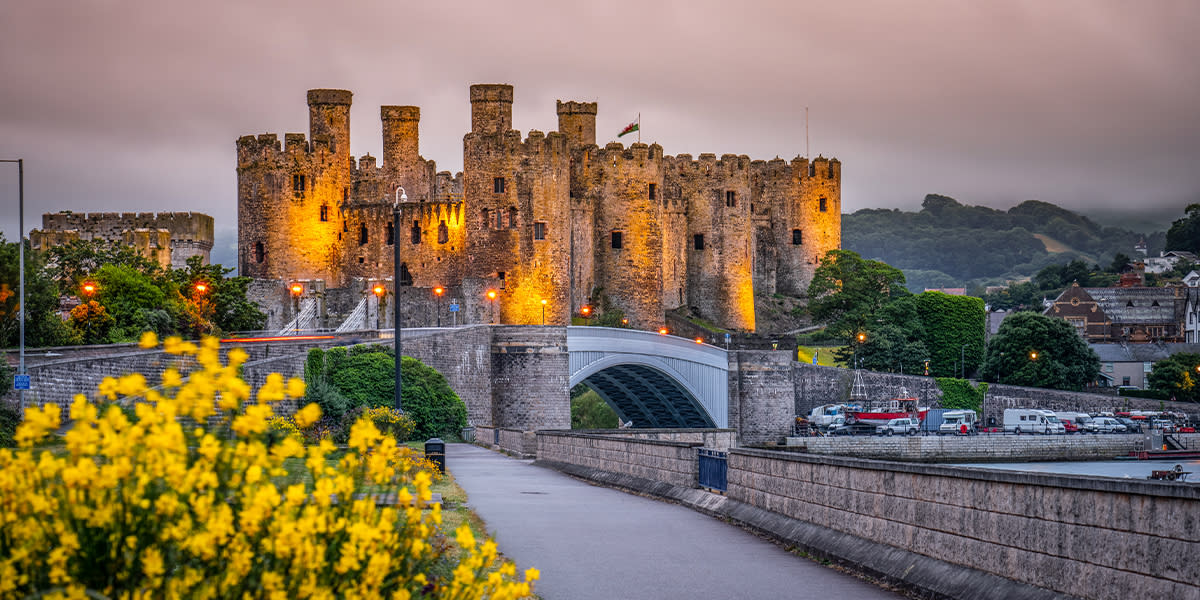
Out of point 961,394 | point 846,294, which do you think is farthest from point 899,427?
point 846,294

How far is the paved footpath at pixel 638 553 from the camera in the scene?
41.1ft

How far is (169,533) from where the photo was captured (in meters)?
5.93

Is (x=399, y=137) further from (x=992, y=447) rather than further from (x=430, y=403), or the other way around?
(x=430, y=403)

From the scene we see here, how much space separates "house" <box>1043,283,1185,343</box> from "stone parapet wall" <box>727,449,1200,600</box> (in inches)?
5006

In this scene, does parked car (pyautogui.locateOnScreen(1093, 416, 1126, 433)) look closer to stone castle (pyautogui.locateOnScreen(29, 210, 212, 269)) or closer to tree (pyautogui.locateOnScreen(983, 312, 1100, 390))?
tree (pyautogui.locateOnScreen(983, 312, 1100, 390))

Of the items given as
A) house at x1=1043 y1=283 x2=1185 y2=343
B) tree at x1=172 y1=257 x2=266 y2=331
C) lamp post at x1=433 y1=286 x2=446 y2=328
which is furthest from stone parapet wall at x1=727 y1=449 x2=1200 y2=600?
house at x1=1043 y1=283 x2=1185 y2=343

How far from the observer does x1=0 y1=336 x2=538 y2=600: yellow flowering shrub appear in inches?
234

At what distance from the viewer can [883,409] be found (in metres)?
84.6

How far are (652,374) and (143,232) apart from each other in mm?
34473

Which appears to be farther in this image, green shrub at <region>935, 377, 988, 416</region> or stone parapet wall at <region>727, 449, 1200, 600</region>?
Result: green shrub at <region>935, 377, 988, 416</region>

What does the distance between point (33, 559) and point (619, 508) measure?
50.2ft

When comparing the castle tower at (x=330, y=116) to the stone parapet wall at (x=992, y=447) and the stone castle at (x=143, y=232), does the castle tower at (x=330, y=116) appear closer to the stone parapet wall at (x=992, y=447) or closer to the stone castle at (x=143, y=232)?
the stone castle at (x=143, y=232)

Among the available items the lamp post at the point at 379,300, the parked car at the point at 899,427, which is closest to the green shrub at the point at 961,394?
the parked car at the point at 899,427

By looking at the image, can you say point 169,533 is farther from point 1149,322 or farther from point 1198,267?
point 1198,267
